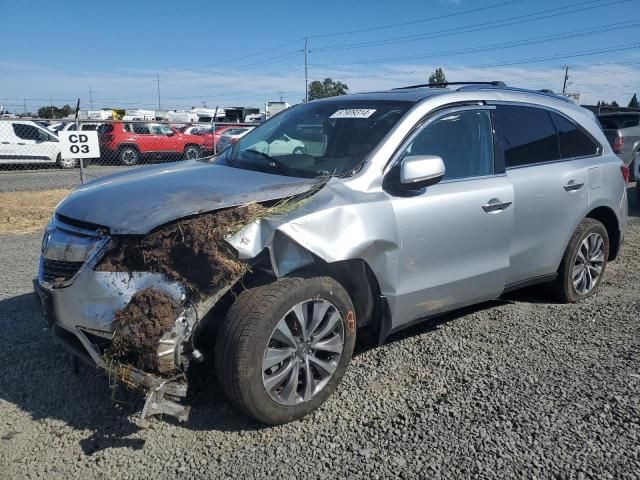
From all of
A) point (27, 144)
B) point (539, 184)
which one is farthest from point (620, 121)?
point (27, 144)

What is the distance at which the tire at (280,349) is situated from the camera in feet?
9.08

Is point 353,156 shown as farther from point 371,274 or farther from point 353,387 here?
point 353,387

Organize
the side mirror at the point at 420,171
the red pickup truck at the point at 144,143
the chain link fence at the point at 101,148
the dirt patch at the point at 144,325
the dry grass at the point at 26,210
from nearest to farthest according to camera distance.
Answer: the dirt patch at the point at 144,325 < the side mirror at the point at 420,171 < the dry grass at the point at 26,210 < the chain link fence at the point at 101,148 < the red pickup truck at the point at 144,143

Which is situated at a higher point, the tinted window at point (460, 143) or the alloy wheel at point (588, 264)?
the tinted window at point (460, 143)

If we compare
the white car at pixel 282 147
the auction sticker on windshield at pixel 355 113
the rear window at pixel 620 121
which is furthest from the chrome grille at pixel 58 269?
the rear window at pixel 620 121

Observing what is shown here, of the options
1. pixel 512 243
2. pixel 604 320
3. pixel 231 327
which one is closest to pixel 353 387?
pixel 231 327

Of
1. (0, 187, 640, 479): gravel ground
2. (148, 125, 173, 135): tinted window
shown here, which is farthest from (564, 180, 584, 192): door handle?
(148, 125, 173, 135): tinted window

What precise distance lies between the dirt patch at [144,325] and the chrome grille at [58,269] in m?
0.48

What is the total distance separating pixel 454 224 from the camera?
361 cm

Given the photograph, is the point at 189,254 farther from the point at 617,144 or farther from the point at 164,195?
the point at 617,144

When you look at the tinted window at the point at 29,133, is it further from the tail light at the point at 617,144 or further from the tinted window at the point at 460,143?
the tinted window at the point at 460,143

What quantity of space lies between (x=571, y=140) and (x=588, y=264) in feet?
3.64

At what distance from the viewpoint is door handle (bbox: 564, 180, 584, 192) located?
4.44 metres

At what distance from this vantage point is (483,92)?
4195mm
